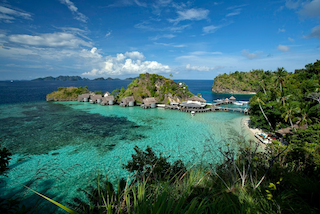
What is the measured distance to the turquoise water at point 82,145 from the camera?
33.4 feet

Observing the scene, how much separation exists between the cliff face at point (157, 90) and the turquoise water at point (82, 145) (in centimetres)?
1987

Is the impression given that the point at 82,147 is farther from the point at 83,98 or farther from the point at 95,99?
the point at 83,98

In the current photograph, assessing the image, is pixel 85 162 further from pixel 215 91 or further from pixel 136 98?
pixel 215 91

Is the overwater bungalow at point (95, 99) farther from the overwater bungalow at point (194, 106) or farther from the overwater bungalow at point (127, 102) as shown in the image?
the overwater bungalow at point (194, 106)

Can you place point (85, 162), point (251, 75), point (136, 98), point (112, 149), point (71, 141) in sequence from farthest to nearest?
point (251, 75) → point (136, 98) → point (71, 141) → point (112, 149) → point (85, 162)

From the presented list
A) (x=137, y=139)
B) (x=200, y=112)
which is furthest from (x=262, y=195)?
(x=200, y=112)

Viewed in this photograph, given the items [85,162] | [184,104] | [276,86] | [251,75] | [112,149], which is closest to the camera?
[85,162]

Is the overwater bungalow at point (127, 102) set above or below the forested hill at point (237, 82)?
below

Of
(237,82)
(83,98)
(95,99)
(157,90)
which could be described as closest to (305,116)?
(157,90)

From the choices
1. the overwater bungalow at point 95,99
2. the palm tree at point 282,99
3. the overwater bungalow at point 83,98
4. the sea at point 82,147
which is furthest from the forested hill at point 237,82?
the overwater bungalow at point 83,98

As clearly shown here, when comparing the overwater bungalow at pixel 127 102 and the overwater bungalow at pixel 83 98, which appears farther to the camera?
the overwater bungalow at pixel 83 98

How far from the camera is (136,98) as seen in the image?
4597cm

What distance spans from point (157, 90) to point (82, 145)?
32947 millimetres

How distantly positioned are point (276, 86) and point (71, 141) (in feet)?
103
